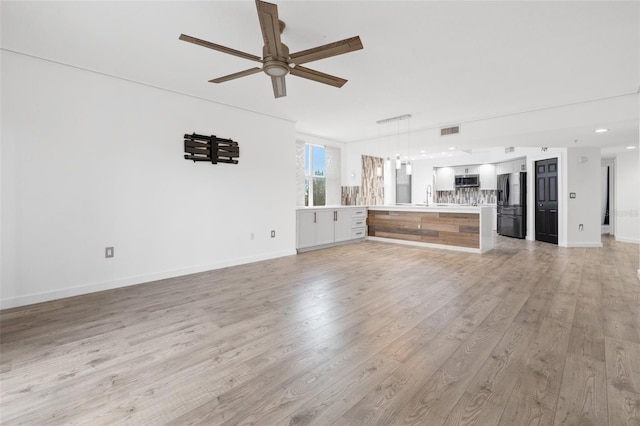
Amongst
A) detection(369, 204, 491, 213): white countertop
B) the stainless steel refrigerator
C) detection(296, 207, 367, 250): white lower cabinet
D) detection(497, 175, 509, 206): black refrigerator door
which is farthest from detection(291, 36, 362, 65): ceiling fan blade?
detection(497, 175, 509, 206): black refrigerator door

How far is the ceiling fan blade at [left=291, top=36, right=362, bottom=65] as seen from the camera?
2158 mm

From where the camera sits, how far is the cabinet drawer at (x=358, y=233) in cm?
724

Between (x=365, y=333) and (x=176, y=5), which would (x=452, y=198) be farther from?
(x=176, y=5)

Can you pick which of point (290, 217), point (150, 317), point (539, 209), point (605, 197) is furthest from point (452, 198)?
point (150, 317)

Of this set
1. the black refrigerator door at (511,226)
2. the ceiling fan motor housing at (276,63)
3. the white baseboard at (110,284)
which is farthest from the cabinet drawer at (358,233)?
the ceiling fan motor housing at (276,63)

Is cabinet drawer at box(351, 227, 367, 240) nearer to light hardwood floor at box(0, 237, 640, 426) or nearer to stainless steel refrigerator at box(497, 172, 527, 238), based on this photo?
light hardwood floor at box(0, 237, 640, 426)

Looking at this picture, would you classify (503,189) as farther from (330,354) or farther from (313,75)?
(330,354)

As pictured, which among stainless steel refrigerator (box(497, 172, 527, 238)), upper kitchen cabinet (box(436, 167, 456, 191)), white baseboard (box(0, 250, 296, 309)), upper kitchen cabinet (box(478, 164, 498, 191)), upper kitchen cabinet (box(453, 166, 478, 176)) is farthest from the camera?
upper kitchen cabinet (box(436, 167, 456, 191))

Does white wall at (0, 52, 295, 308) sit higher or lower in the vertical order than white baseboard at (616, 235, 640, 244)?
higher

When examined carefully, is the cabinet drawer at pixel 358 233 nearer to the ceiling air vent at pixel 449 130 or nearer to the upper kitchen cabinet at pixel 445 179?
the ceiling air vent at pixel 449 130

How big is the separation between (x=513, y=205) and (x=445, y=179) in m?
2.85

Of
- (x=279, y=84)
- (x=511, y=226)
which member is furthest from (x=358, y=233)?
(x=279, y=84)

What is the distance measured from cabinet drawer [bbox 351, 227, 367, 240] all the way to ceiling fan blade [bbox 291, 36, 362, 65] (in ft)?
17.0

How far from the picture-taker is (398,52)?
311 cm
